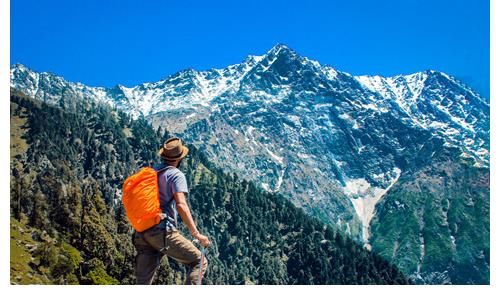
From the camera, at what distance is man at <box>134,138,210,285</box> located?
1047cm

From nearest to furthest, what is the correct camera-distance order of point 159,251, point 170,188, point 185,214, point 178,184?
point 185,214
point 178,184
point 170,188
point 159,251

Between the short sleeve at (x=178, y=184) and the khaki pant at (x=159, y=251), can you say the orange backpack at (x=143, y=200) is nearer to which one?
the khaki pant at (x=159, y=251)

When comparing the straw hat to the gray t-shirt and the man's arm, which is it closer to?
the gray t-shirt

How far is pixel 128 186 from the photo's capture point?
34.5 ft

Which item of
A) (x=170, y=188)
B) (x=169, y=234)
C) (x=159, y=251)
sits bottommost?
(x=159, y=251)

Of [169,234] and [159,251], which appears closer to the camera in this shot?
[169,234]

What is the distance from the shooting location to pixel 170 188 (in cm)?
1057

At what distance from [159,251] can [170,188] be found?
116 centimetres

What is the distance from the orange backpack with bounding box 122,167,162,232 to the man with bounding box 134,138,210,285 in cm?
12

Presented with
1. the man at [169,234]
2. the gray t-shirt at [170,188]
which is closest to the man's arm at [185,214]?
the man at [169,234]

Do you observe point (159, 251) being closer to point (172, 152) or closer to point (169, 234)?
point (169, 234)

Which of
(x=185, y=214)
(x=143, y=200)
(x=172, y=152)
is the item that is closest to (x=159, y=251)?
(x=143, y=200)
